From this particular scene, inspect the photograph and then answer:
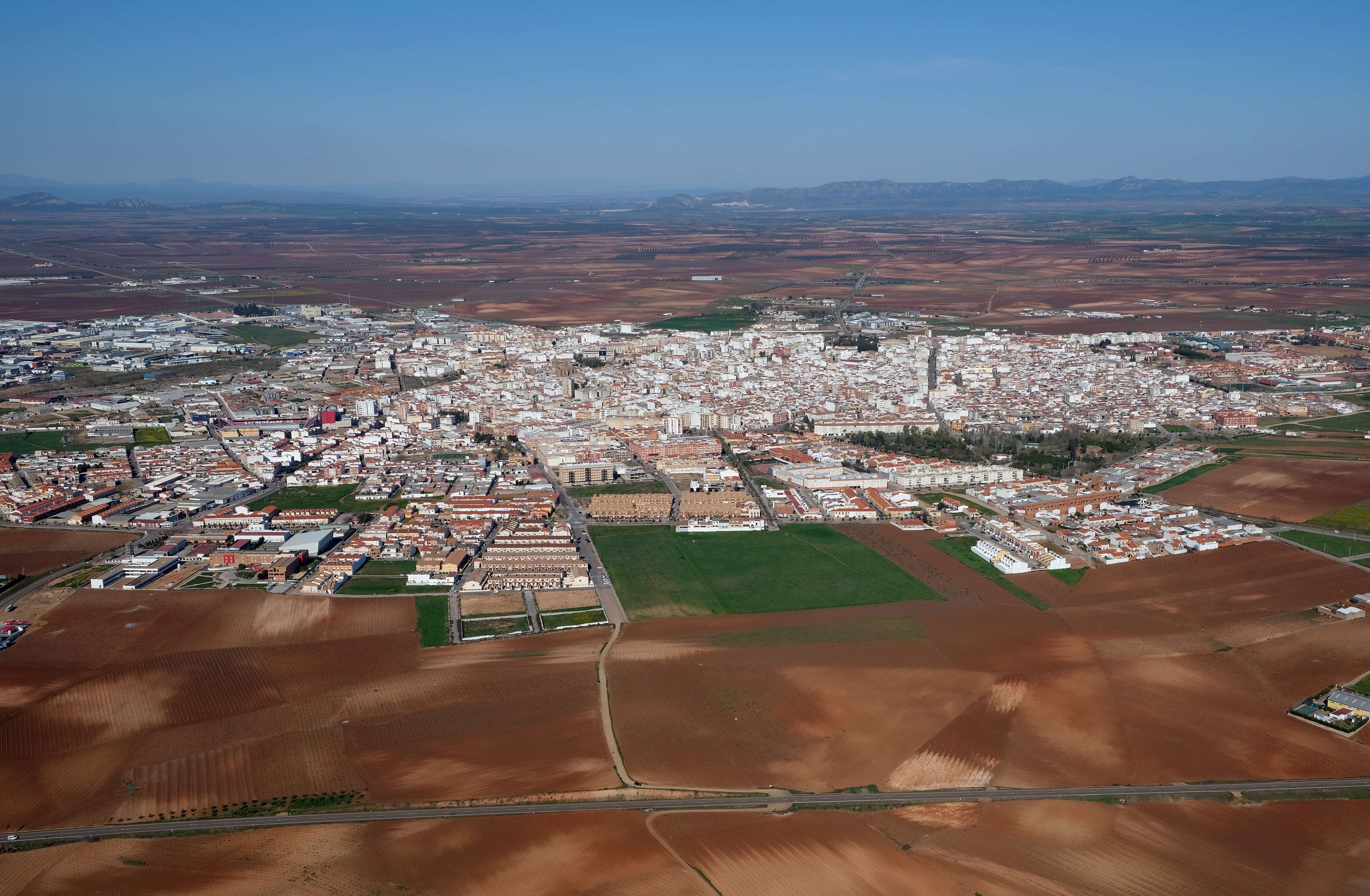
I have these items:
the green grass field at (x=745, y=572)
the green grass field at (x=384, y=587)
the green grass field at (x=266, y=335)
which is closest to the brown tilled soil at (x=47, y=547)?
the green grass field at (x=384, y=587)

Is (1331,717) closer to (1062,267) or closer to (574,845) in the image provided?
(574,845)

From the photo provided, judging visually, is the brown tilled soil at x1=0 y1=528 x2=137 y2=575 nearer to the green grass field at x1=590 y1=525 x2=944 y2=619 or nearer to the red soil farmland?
the green grass field at x1=590 y1=525 x2=944 y2=619

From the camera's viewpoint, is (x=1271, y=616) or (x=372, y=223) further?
(x=372, y=223)

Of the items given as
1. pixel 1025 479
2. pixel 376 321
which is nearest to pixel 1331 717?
pixel 1025 479

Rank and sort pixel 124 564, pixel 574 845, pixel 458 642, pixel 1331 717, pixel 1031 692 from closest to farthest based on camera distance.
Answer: pixel 574 845, pixel 1331 717, pixel 1031 692, pixel 458 642, pixel 124 564

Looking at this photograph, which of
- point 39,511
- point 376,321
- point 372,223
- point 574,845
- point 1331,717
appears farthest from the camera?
point 372,223

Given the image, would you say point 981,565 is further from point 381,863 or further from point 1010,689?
point 381,863

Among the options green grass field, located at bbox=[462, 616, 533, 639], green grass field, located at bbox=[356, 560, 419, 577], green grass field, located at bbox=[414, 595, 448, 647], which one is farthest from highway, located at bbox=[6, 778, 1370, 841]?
green grass field, located at bbox=[356, 560, 419, 577]
